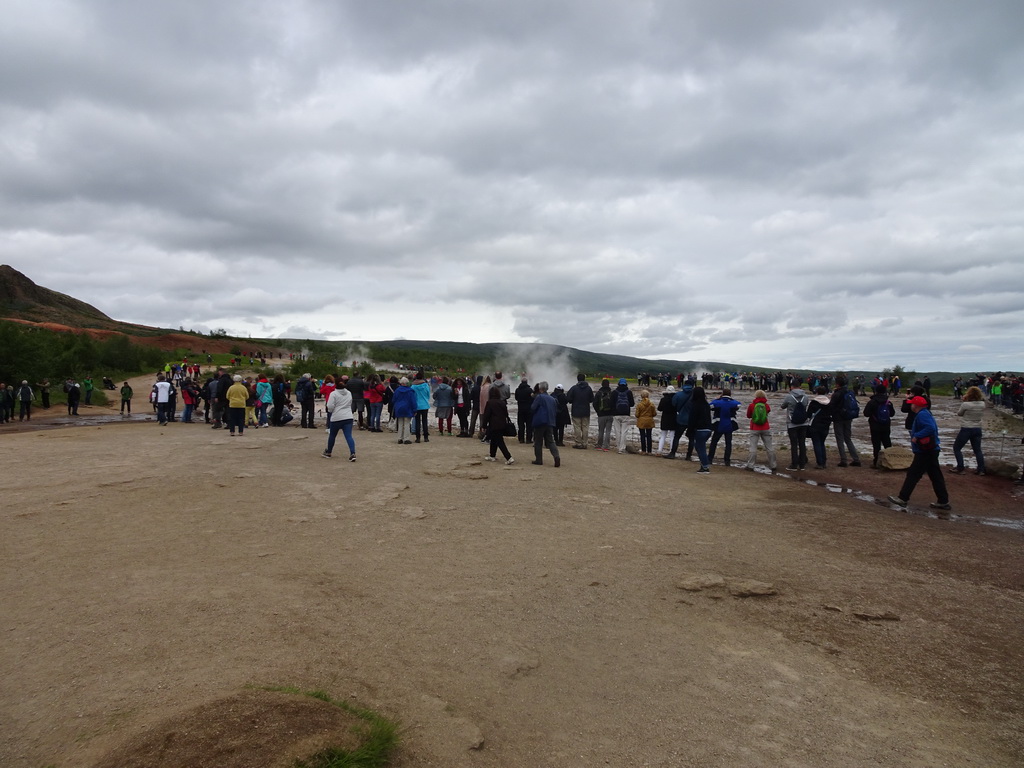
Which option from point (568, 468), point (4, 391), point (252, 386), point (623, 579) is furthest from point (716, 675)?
point (4, 391)

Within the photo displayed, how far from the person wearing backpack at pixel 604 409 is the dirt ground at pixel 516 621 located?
6245 mm

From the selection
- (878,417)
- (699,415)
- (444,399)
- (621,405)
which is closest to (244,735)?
(699,415)

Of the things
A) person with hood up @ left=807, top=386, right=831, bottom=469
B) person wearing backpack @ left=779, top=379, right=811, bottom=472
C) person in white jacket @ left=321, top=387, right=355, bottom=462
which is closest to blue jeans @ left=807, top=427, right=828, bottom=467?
person with hood up @ left=807, top=386, right=831, bottom=469

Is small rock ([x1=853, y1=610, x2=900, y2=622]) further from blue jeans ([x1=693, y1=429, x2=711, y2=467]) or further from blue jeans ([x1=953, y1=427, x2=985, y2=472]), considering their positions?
blue jeans ([x1=953, y1=427, x2=985, y2=472])

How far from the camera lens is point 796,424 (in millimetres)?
13391

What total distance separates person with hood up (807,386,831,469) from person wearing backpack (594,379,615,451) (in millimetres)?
4698

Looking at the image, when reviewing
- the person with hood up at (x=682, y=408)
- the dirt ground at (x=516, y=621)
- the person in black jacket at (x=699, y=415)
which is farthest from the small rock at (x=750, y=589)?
the person with hood up at (x=682, y=408)

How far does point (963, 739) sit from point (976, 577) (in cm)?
364

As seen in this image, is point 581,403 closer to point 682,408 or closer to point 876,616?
point 682,408

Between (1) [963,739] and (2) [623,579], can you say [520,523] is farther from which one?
(1) [963,739]

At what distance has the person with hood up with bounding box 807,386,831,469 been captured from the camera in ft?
43.8

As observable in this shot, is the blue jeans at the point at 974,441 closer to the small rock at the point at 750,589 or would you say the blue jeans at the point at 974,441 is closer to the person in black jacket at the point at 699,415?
the person in black jacket at the point at 699,415

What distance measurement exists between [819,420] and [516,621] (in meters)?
11.1

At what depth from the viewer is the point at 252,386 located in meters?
19.7
